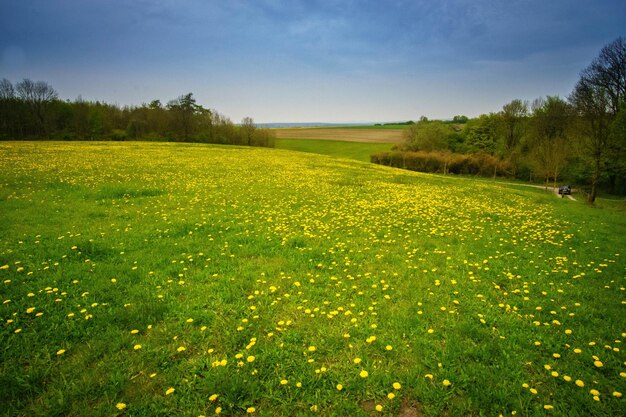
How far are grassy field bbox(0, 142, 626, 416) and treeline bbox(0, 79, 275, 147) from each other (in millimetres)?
72516

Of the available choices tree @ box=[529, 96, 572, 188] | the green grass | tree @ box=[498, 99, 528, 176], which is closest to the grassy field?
tree @ box=[529, 96, 572, 188]

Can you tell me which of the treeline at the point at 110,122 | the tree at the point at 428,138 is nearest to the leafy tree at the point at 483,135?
the tree at the point at 428,138

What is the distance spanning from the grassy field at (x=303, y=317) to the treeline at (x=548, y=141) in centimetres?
3045

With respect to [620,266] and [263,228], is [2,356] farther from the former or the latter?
[620,266]

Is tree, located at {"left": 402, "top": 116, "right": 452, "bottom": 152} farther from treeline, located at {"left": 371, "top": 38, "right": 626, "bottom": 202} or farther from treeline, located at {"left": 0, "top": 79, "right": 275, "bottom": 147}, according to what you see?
treeline, located at {"left": 0, "top": 79, "right": 275, "bottom": 147}

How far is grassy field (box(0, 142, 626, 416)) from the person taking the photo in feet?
14.5

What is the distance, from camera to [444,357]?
520 centimetres

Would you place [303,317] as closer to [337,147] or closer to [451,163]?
A: [451,163]

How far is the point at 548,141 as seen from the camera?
5109cm

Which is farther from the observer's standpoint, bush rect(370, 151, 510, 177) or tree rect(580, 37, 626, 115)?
bush rect(370, 151, 510, 177)

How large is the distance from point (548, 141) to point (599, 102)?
20.0 metres

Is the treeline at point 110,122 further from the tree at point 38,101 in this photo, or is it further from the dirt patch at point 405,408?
the dirt patch at point 405,408

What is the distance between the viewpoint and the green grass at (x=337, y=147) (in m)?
93.7

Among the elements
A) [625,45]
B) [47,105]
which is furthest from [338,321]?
[47,105]
